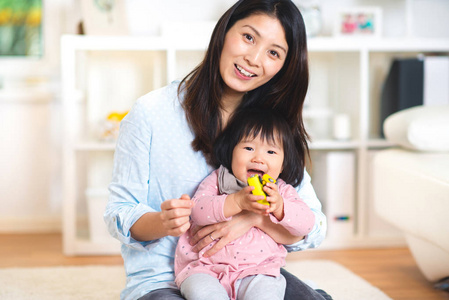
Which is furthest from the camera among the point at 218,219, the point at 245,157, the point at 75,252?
the point at 75,252

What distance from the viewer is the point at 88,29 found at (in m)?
2.52

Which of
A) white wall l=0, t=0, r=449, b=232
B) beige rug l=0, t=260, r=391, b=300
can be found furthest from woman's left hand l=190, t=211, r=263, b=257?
white wall l=0, t=0, r=449, b=232

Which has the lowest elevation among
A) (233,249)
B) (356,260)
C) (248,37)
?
(356,260)

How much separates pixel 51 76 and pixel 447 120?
1.95m

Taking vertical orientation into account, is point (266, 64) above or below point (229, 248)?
above

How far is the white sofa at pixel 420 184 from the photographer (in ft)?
5.49

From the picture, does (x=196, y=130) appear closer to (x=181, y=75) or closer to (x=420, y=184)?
(x=420, y=184)

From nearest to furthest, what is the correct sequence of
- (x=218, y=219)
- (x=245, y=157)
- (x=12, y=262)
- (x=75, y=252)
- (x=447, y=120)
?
(x=218, y=219) < (x=245, y=157) < (x=447, y=120) < (x=12, y=262) < (x=75, y=252)

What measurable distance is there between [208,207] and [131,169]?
0.21m

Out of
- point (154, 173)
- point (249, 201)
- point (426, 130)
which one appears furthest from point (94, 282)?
point (426, 130)

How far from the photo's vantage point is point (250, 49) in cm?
129

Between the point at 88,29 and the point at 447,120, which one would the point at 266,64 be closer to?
the point at 447,120

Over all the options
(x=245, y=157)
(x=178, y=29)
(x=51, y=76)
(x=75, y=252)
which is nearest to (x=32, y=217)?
(x=75, y=252)

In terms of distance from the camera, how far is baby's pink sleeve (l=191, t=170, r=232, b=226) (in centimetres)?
116
